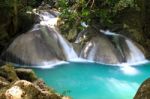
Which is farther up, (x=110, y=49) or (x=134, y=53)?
(x=110, y=49)

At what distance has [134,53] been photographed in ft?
50.0

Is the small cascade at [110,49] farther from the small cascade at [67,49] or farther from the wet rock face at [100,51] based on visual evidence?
the small cascade at [67,49]

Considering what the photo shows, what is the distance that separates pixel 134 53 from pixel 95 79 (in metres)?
3.54

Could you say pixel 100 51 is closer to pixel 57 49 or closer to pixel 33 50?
pixel 57 49

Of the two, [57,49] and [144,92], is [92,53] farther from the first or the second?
[144,92]

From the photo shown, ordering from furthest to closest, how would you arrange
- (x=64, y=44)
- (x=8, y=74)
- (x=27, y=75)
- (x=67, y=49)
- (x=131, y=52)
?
(x=131, y=52) → (x=64, y=44) → (x=67, y=49) → (x=27, y=75) → (x=8, y=74)

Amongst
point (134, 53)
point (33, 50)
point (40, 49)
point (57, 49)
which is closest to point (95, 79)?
point (57, 49)

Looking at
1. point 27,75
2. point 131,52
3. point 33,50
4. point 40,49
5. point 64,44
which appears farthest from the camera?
point 131,52

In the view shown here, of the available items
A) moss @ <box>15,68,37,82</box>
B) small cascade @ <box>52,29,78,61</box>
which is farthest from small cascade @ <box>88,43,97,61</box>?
moss @ <box>15,68,37,82</box>

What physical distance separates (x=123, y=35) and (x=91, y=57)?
7.77ft

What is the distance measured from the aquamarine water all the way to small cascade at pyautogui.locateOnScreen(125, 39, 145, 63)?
2.07 feet

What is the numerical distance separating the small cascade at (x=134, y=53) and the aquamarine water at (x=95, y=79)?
2.07 ft

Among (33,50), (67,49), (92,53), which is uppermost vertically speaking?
(33,50)

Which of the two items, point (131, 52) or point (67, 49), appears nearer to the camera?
point (67, 49)
